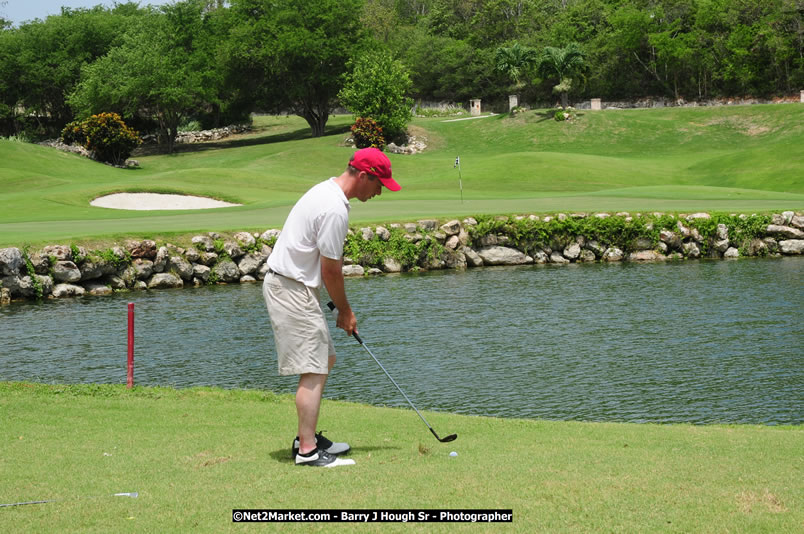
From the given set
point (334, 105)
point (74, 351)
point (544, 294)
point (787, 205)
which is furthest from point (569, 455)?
point (334, 105)

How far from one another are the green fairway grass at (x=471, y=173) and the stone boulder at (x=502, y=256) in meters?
1.71

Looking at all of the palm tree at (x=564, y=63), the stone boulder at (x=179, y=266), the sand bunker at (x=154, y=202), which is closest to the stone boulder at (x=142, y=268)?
the stone boulder at (x=179, y=266)

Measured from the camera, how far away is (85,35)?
81.9 meters

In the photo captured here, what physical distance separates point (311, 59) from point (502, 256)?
48.3 metres

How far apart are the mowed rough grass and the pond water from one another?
2620 millimetres

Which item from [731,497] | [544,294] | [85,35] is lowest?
[544,294]

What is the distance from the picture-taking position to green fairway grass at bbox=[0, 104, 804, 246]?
98.7 feet

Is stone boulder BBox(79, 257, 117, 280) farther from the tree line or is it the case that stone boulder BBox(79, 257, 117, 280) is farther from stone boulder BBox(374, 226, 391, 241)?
the tree line

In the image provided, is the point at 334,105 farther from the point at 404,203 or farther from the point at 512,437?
the point at 512,437

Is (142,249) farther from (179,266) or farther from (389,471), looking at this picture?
(389,471)

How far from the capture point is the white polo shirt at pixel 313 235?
20.7 ft

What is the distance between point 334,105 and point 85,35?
2473 cm

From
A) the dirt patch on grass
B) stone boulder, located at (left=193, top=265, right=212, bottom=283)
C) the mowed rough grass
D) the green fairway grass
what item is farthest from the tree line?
the dirt patch on grass

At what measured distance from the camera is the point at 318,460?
255 inches
